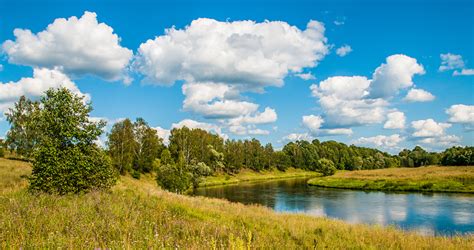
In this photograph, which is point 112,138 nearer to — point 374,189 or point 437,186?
point 374,189

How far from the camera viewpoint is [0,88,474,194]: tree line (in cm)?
1727

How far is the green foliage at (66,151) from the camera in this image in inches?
655

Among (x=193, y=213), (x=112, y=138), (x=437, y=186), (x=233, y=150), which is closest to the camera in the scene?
(x=193, y=213)

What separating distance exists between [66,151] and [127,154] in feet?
196

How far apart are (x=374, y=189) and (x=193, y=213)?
6625 centimetres

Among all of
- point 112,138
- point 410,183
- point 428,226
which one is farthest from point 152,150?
point 428,226

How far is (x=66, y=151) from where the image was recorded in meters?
17.5

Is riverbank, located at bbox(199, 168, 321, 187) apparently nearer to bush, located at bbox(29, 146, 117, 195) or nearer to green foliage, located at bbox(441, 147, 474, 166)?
green foliage, located at bbox(441, 147, 474, 166)

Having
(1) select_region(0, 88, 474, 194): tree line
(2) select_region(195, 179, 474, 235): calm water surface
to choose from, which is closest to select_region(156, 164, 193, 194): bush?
(1) select_region(0, 88, 474, 194): tree line

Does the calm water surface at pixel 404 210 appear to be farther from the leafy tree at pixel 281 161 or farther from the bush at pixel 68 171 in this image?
the leafy tree at pixel 281 161

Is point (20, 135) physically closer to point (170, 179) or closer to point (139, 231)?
point (170, 179)

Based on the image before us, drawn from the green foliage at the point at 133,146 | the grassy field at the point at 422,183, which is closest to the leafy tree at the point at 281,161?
the grassy field at the point at 422,183

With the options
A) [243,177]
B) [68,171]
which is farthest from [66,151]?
[243,177]

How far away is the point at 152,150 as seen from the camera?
277 feet
